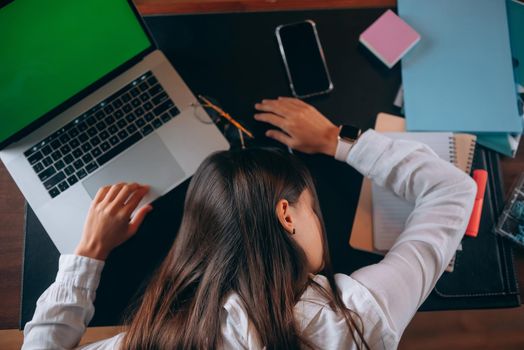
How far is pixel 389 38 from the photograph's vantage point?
0.82 m

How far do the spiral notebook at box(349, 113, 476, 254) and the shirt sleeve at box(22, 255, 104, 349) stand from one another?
1.56 ft

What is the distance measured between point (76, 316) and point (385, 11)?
83cm

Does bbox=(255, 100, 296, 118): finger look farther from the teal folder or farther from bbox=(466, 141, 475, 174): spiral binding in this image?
bbox=(466, 141, 475, 174): spiral binding

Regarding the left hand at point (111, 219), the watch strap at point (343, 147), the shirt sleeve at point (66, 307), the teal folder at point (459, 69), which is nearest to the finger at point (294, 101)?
the watch strap at point (343, 147)

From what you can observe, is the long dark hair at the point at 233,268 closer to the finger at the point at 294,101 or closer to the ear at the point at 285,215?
the ear at the point at 285,215

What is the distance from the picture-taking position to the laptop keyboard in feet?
2.47

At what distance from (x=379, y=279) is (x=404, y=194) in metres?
0.19

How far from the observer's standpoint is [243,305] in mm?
598

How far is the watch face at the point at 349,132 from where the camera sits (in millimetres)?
773

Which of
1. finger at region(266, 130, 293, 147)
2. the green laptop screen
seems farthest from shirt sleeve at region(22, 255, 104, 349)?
finger at region(266, 130, 293, 147)

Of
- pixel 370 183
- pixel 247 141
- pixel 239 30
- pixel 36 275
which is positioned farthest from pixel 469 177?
pixel 36 275

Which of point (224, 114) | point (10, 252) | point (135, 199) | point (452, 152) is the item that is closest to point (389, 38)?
point (452, 152)

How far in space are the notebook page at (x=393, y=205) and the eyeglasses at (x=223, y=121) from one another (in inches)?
10.8

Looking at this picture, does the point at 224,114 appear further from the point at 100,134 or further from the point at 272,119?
the point at 100,134
